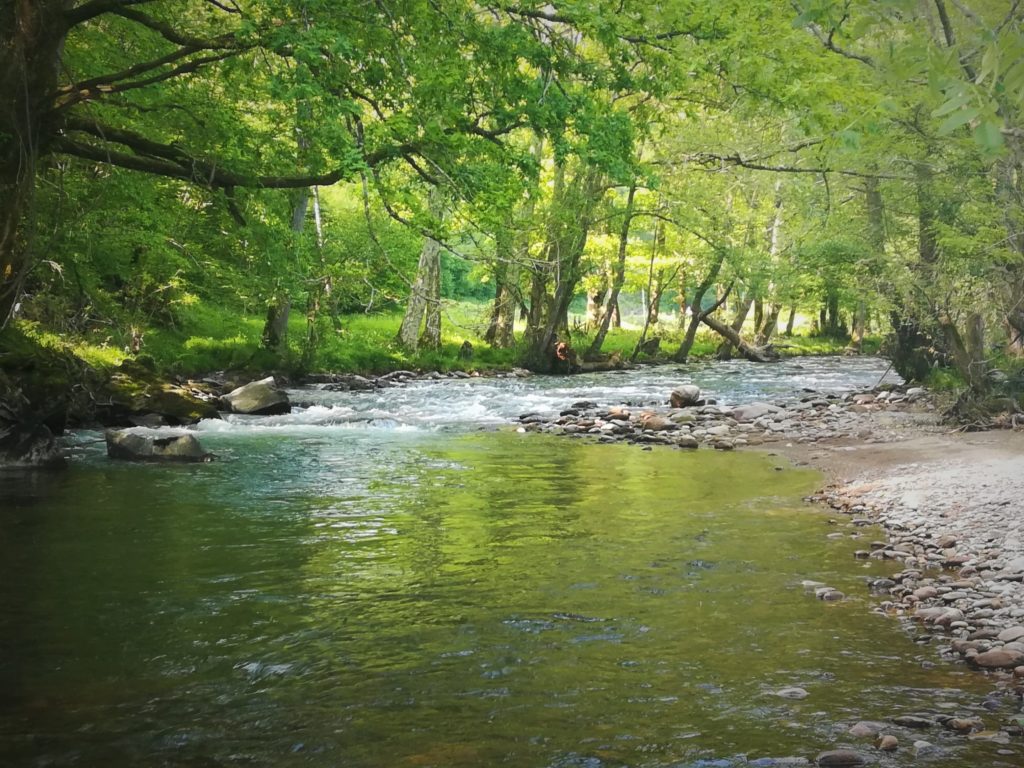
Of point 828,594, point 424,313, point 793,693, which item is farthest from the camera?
point 424,313

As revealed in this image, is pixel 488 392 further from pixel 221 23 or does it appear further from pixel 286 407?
pixel 221 23

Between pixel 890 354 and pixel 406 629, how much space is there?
2005 centimetres

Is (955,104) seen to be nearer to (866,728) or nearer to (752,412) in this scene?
(866,728)

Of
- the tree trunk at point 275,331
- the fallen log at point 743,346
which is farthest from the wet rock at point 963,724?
the fallen log at point 743,346

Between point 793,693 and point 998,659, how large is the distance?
133cm

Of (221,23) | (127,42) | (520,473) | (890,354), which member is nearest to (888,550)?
(520,473)

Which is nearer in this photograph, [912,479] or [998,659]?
[998,659]

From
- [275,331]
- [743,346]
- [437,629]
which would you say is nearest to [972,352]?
[437,629]

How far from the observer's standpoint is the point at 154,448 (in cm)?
1338

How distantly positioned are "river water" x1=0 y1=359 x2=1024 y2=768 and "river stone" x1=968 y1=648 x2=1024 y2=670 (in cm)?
15

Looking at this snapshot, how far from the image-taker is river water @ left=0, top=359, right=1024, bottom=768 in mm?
4383

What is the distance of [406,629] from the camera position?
6.00 meters

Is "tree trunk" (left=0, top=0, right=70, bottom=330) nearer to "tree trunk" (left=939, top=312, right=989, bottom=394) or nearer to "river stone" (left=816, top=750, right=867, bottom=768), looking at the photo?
"river stone" (left=816, top=750, right=867, bottom=768)

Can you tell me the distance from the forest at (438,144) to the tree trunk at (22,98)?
0.03 m
